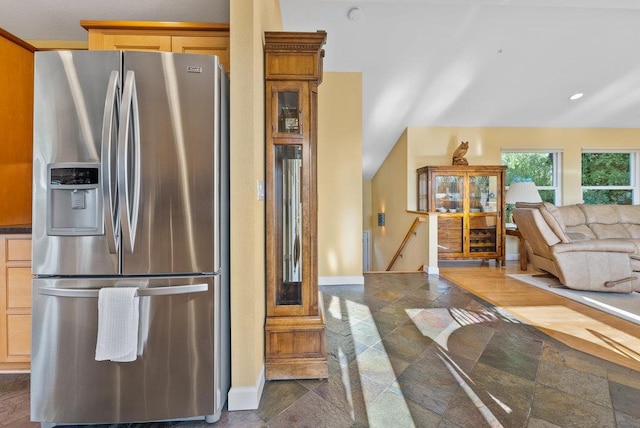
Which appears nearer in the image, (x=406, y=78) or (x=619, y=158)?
(x=406, y=78)

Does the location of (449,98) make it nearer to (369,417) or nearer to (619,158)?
(619,158)

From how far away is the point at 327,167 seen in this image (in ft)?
12.4

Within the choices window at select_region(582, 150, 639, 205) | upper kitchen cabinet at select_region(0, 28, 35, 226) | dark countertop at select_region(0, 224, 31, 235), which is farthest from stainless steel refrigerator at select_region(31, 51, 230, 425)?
window at select_region(582, 150, 639, 205)

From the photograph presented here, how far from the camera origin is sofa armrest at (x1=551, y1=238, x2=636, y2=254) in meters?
3.20

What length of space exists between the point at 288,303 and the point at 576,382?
1.74 metres

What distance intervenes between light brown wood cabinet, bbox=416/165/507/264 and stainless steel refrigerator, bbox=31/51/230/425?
167 inches

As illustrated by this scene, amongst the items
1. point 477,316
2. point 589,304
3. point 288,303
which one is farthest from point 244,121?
point 589,304

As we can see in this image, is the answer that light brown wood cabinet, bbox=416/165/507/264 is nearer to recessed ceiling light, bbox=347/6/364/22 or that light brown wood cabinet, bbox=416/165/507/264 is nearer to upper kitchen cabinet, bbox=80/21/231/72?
recessed ceiling light, bbox=347/6/364/22

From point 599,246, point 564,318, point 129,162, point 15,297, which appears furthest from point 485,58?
point 15,297

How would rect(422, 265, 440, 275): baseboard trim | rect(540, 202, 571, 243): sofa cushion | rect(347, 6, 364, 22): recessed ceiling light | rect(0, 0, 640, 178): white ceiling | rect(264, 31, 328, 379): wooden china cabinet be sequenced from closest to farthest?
rect(264, 31, 328, 379): wooden china cabinet, rect(0, 0, 640, 178): white ceiling, rect(347, 6, 364, 22): recessed ceiling light, rect(540, 202, 571, 243): sofa cushion, rect(422, 265, 440, 275): baseboard trim

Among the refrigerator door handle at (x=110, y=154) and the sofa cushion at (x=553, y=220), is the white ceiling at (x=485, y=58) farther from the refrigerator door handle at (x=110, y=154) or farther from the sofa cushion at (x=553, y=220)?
the refrigerator door handle at (x=110, y=154)

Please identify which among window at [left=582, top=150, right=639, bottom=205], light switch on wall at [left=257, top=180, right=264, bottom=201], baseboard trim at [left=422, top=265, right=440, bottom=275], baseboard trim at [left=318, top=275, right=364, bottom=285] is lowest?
baseboard trim at [left=318, top=275, right=364, bottom=285]

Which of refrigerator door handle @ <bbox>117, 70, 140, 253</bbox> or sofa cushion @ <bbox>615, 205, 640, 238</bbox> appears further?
sofa cushion @ <bbox>615, 205, 640, 238</bbox>

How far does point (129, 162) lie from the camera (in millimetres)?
1284
